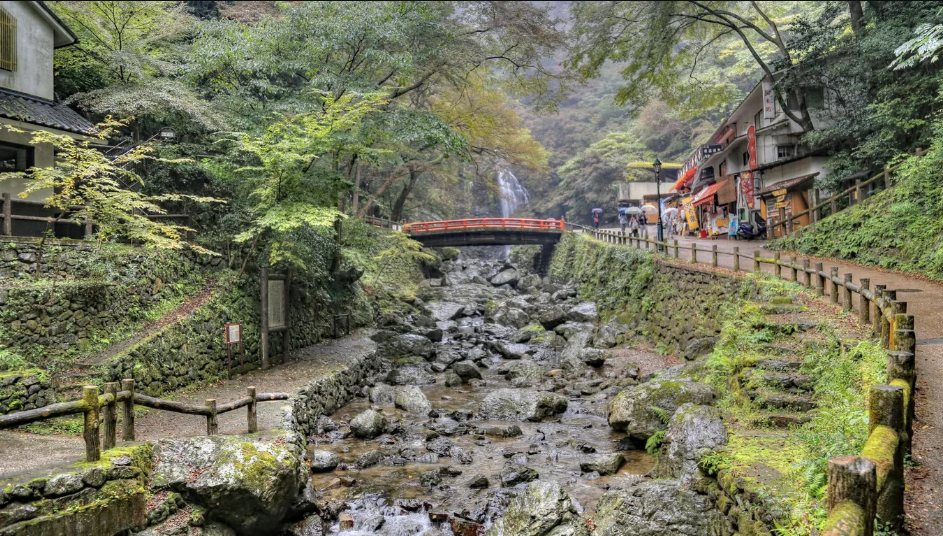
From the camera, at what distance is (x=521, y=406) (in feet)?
41.4

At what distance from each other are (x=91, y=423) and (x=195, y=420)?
350cm

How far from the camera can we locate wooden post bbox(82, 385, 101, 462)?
20.4 feet

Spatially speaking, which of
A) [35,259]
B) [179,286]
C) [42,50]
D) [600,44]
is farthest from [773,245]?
[42,50]

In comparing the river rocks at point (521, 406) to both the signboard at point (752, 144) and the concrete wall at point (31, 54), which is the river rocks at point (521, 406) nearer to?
the concrete wall at point (31, 54)

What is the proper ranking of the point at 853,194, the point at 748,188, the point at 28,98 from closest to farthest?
the point at 28,98
the point at 853,194
the point at 748,188

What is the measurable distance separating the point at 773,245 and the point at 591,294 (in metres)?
8.28

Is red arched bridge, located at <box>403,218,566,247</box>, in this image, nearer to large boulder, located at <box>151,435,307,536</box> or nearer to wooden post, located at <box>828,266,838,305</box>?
wooden post, located at <box>828,266,838,305</box>

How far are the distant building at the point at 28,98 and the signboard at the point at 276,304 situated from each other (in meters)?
5.27

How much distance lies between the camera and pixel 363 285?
24078 millimetres

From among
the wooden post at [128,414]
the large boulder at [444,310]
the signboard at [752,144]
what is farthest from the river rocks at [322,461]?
the signboard at [752,144]

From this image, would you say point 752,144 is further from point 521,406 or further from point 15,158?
point 15,158

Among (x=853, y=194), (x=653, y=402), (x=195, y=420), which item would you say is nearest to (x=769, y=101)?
(x=853, y=194)

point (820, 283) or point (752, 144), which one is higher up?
point (752, 144)

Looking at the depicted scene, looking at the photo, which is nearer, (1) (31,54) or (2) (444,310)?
(1) (31,54)
